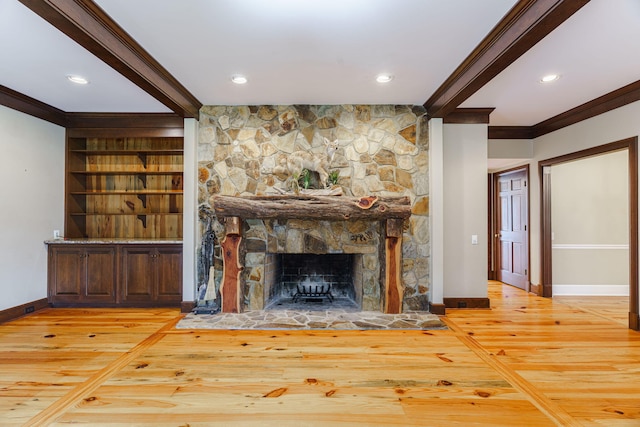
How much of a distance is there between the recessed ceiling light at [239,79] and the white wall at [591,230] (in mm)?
4991

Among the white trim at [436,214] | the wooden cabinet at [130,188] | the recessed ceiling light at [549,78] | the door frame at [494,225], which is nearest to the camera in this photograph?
the recessed ceiling light at [549,78]

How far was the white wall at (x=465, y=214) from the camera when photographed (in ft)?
14.7

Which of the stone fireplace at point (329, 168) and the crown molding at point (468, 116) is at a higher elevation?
the crown molding at point (468, 116)

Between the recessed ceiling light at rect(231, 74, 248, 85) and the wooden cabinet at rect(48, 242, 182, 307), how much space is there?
223cm

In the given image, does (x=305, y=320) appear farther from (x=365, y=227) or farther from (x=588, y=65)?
(x=588, y=65)

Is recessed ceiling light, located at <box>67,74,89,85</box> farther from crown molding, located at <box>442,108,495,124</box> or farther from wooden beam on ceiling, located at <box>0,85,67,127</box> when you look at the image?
crown molding, located at <box>442,108,495,124</box>

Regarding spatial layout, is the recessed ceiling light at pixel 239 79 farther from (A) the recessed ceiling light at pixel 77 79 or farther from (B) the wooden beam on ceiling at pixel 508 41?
(B) the wooden beam on ceiling at pixel 508 41

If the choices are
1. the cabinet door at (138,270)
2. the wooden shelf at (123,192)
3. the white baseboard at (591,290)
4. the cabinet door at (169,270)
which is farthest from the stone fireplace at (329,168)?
the white baseboard at (591,290)

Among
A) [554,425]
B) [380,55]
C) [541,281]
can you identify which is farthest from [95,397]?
[541,281]

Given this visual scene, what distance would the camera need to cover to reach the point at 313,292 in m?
4.86

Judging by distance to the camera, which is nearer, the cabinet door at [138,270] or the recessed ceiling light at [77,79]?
the recessed ceiling light at [77,79]

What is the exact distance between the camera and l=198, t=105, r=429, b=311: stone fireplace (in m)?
4.22

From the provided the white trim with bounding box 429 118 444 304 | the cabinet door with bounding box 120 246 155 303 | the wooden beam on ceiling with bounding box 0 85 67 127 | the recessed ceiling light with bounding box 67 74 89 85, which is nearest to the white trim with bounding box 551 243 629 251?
the white trim with bounding box 429 118 444 304

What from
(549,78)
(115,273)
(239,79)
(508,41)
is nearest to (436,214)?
(549,78)
